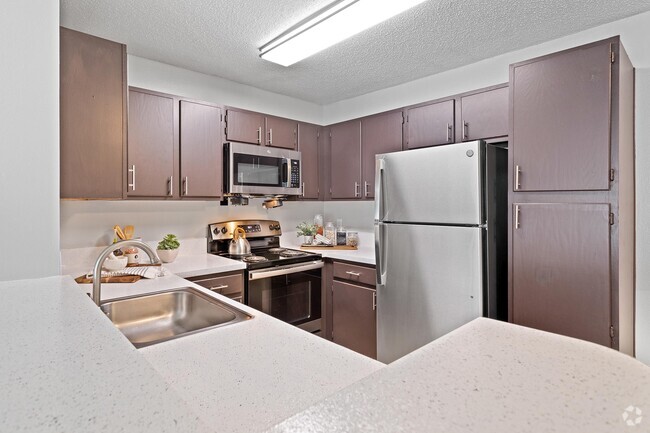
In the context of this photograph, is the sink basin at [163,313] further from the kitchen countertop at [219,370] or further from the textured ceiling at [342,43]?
the textured ceiling at [342,43]

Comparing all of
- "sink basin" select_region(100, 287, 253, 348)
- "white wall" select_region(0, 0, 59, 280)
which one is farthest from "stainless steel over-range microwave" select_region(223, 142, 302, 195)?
"white wall" select_region(0, 0, 59, 280)

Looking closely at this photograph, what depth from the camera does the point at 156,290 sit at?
180 centimetres

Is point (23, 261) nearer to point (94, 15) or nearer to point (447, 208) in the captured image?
point (94, 15)

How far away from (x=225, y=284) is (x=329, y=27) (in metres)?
1.83

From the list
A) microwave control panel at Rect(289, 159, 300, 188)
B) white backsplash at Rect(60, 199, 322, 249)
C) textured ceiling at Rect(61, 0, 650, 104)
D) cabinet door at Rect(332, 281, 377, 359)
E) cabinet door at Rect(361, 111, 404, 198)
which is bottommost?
cabinet door at Rect(332, 281, 377, 359)

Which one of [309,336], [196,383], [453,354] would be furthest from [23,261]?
[453,354]

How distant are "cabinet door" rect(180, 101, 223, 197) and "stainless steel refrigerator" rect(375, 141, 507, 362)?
129 centimetres

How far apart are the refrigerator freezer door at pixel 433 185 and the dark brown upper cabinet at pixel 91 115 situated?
68.0 inches

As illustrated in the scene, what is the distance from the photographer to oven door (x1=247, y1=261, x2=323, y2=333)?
269cm

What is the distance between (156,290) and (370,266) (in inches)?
61.2

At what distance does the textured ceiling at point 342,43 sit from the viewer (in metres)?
1.97

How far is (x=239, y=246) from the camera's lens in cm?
302

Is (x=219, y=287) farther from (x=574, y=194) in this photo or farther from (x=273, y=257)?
(x=574, y=194)

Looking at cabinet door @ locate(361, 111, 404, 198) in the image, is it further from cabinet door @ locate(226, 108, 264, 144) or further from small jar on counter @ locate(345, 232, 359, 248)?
cabinet door @ locate(226, 108, 264, 144)
